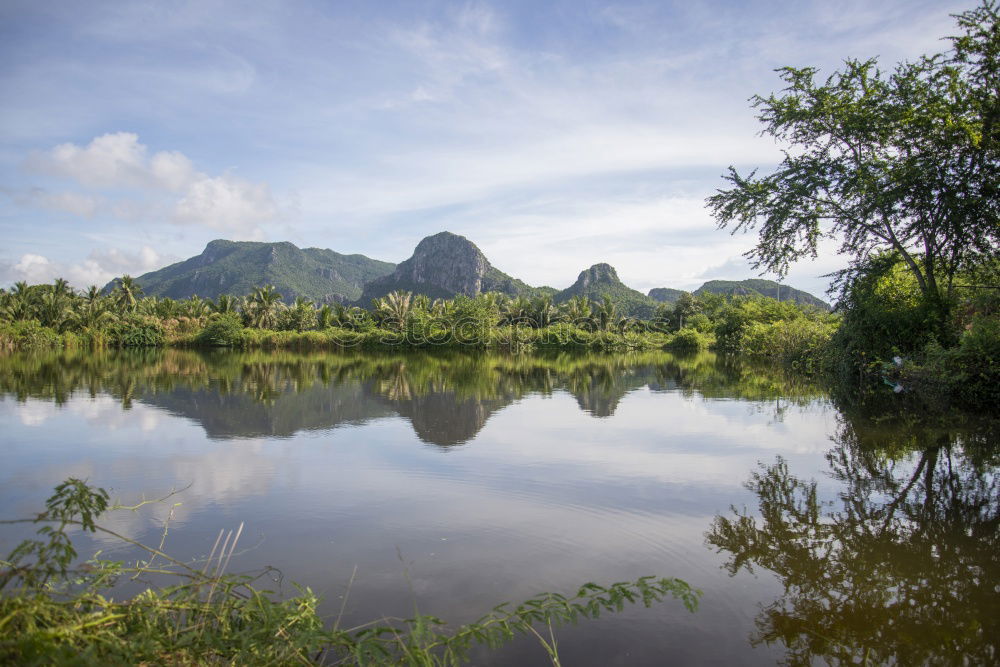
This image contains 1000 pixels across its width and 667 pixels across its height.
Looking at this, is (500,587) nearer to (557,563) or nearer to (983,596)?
(557,563)

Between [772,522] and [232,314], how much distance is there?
2700 inches

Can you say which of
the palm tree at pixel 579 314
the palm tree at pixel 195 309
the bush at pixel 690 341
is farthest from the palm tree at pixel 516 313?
the palm tree at pixel 195 309

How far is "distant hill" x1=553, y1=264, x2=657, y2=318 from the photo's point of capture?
130625 mm

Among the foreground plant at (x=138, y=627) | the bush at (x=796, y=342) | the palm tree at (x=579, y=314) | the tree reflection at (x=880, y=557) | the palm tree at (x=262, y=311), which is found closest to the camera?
the foreground plant at (x=138, y=627)

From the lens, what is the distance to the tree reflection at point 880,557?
409 cm

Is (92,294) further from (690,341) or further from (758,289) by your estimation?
(758,289)

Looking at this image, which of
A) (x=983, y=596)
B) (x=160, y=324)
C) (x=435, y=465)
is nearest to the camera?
(x=983, y=596)

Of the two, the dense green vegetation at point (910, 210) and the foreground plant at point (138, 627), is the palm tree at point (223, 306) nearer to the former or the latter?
the dense green vegetation at point (910, 210)

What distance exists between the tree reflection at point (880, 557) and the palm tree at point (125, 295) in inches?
2842

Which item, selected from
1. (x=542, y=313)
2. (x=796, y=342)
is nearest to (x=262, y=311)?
(x=542, y=313)

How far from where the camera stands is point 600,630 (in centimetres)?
428

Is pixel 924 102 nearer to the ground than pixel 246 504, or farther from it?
farther from it

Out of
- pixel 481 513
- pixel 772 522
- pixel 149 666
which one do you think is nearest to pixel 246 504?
pixel 481 513

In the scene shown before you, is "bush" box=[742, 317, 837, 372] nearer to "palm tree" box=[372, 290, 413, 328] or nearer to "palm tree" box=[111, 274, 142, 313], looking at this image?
"palm tree" box=[372, 290, 413, 328]
